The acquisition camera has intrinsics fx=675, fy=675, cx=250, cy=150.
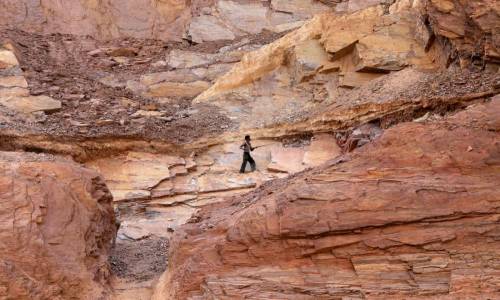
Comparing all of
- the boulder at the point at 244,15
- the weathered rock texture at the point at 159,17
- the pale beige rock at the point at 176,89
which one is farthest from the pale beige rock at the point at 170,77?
the boulder at the point at 244,15

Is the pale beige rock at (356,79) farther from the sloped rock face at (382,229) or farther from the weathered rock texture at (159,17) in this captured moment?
the sloped rock face at (382,229)

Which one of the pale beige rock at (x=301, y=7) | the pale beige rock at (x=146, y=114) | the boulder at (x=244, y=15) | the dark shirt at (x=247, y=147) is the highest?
the pale beige rock at (x=301, y=7)

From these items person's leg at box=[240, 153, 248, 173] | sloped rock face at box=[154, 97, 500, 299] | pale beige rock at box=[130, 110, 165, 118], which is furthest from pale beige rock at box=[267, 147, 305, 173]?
sloped rock face at box=[154, 97, 500, 299]

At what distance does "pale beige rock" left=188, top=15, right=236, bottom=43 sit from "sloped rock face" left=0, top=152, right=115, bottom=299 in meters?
10.8

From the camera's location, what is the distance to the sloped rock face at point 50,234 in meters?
8.24

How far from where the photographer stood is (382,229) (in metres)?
7.01

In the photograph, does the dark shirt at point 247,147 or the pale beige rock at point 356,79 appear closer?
the dark shirt at point 247,147

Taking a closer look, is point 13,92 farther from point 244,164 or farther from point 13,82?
point 244,164

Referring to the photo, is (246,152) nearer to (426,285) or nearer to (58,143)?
(58,143)

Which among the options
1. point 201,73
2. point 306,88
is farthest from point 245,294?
point 201,73

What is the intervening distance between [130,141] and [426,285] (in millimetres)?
8913

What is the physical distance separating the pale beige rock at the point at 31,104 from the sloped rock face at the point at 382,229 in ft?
27.0

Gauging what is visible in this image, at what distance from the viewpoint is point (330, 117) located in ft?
44.4

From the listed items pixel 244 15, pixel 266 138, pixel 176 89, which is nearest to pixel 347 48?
pixel 266 138
